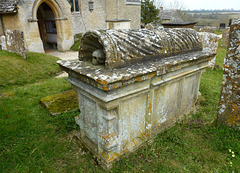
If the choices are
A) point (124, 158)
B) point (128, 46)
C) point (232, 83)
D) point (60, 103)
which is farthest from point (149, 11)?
point (124, 158)

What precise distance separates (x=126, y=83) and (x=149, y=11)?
23010 mm

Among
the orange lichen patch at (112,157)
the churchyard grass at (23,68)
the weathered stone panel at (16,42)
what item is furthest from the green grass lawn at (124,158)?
the weathered stone panel at (16,42)

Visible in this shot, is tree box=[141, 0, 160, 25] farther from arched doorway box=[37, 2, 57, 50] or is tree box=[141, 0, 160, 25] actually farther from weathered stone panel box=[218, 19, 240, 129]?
weathered stone panel box=[218, 19, 240, 129]

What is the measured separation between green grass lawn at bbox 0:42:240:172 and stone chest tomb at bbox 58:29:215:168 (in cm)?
26

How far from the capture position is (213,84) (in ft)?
20.1

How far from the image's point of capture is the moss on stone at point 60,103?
424 cm

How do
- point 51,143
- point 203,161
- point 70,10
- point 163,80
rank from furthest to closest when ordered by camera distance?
1. point 70,10
2. point 51,143
3. point 163,80
4. point 203,161

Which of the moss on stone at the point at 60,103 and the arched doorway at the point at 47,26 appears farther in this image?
the arched doorway at the point at 47,26

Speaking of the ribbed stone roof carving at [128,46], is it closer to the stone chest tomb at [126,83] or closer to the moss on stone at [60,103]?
the stone chest tomb at [126,83]

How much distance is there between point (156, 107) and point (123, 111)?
856 mm

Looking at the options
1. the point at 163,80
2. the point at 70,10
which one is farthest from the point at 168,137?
the point at 70,10

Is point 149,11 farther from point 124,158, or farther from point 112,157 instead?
point 112,157

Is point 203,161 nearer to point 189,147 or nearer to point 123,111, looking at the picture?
point 189,147

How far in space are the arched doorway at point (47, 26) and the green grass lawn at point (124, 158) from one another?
12.0m
